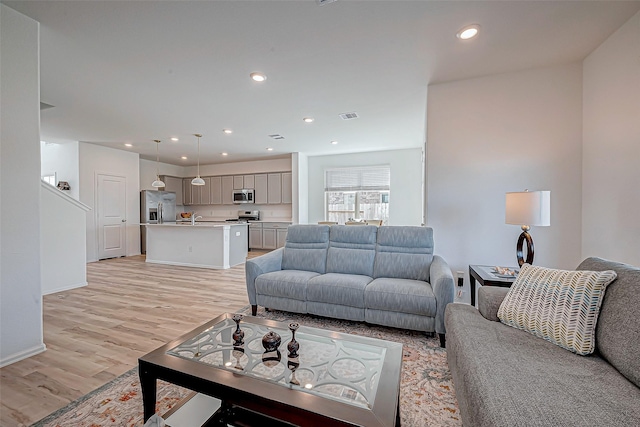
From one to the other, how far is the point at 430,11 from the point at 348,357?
2458 millimetres

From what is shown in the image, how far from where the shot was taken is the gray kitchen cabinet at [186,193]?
8.61 m

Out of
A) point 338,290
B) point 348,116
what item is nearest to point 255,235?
point 348,116

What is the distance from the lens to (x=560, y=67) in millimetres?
2764

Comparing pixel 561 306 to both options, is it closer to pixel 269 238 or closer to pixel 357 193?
pixel 357 193

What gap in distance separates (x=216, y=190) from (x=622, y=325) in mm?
8628

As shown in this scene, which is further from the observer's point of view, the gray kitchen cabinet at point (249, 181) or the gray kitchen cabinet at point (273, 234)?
the gray kitchen cabinet at point (249, 181)

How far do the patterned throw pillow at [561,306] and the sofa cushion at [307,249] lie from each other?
195 centimetres

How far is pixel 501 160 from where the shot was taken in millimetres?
2980

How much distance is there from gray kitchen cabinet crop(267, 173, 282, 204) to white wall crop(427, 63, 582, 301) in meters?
5.07

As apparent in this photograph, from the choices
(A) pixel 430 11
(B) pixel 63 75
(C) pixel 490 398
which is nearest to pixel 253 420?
(C) pixel 490 398

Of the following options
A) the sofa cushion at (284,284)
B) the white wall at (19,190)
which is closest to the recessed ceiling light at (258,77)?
the white wall at (19,190)

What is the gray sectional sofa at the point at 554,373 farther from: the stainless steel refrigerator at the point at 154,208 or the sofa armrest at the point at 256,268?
the stainless steel refrigerator at the point at 154,208

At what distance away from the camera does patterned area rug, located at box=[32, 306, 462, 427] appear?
1463 mm

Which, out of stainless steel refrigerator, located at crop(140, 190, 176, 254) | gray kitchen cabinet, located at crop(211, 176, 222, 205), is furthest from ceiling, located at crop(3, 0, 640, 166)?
gray kitchen cabinet, located at crop(211, 176, 222, 205)
